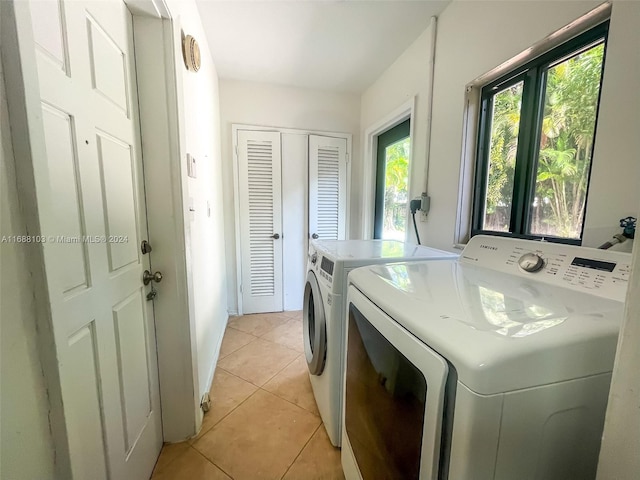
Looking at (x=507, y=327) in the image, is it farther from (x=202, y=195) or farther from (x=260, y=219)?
(x=260, y=219)

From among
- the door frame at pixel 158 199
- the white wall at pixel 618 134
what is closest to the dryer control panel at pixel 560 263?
the white wall at pixel 618 134

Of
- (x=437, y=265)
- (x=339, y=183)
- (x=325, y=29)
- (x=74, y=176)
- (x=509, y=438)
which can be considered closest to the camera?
(x=509, y=438)

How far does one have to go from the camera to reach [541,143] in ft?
4.01

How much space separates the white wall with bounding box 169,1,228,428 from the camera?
129 centimetres

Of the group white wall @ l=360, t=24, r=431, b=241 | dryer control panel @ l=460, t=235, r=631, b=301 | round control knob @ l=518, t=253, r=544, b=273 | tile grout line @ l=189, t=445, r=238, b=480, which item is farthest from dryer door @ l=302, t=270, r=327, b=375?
white wall @ l=360, t=24, r=431, b=241

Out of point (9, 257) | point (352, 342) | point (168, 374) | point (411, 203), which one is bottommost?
point (168, 374)

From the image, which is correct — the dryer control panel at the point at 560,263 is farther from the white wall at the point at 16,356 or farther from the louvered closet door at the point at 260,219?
the louvered closet door at the point at 260,219

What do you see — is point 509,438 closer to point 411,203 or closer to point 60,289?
point 60,289

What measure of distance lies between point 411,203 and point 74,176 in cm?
178

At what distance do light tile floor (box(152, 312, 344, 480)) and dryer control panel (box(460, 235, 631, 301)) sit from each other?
117 cm

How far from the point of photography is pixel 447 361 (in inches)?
18.6

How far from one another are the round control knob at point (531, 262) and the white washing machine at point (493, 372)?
7 cm

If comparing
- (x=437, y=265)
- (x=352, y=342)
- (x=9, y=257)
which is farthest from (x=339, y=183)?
(x=9, y=257)

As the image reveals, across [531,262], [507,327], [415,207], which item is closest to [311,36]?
[415,207]
